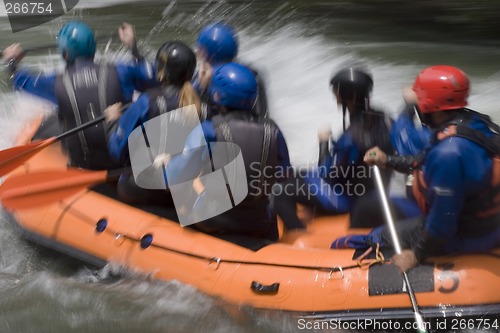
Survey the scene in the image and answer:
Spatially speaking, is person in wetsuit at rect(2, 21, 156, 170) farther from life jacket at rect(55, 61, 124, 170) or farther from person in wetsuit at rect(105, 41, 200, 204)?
person in wetsuit at rect(105, 41, 200, 204)

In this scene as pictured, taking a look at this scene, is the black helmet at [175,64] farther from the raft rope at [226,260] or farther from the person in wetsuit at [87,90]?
the raft rope at [226,260]

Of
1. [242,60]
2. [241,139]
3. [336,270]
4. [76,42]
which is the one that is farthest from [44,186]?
[242,60]

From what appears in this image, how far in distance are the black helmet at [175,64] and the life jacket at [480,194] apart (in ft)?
4.68

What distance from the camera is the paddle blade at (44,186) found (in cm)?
446

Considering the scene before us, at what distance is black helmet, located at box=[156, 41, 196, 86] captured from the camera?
13.1 feet

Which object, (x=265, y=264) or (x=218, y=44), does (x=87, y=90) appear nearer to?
(x=218, y=44)

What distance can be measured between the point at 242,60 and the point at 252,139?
480cm

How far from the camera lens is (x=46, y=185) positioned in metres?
4.52

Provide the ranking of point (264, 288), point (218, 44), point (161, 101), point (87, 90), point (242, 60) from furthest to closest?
point (242, 60) < point (218, 44) < point (87, 90) < point (161, 101) < point (264, 288)

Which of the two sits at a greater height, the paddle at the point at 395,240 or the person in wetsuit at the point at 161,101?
the person in wetsuit at the point at 161,101

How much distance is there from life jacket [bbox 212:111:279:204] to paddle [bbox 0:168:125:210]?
1.15 metres

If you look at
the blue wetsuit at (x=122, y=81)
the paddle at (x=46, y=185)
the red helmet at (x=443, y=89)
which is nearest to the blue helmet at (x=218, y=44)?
the blue wetsuit at (x=122, y=81)

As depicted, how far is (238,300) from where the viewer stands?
11.9ft

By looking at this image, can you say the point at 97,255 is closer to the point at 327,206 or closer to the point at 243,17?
the point at 327,206
